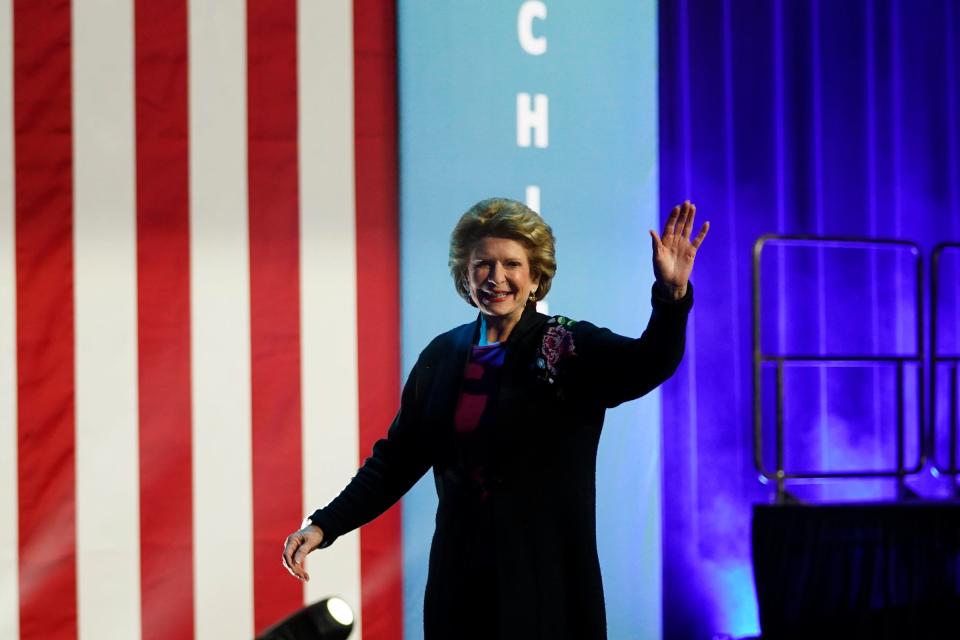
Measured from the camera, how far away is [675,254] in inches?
51.8

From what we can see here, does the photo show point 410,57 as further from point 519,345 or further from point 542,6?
point 519,345

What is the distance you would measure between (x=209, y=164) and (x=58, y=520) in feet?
3.25

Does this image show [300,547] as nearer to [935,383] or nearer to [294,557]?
[294,557]

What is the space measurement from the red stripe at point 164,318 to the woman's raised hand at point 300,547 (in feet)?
2.64

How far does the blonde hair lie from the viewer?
5.10 ft

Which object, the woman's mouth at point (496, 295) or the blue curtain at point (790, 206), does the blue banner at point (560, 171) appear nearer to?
the blue curtain at point (790, 206)

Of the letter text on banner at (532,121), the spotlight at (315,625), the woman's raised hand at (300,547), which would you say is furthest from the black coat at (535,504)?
the letter text on banner at (532,121)

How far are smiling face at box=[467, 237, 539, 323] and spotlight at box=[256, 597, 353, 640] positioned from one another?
0.84 meters

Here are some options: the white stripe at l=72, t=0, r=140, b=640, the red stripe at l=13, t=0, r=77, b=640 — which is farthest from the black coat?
the red stripe at l=13, t=0, r=77, b=640

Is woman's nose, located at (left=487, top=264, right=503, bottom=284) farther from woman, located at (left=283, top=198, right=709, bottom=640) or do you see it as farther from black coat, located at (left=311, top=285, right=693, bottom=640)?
black coat, located at (left=311, top=285, right=693, bottom=640)

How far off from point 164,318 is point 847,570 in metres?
1.97

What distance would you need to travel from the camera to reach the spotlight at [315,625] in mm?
730

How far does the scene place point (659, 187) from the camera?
263cm

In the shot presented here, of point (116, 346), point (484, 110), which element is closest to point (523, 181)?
point (484, 110)
